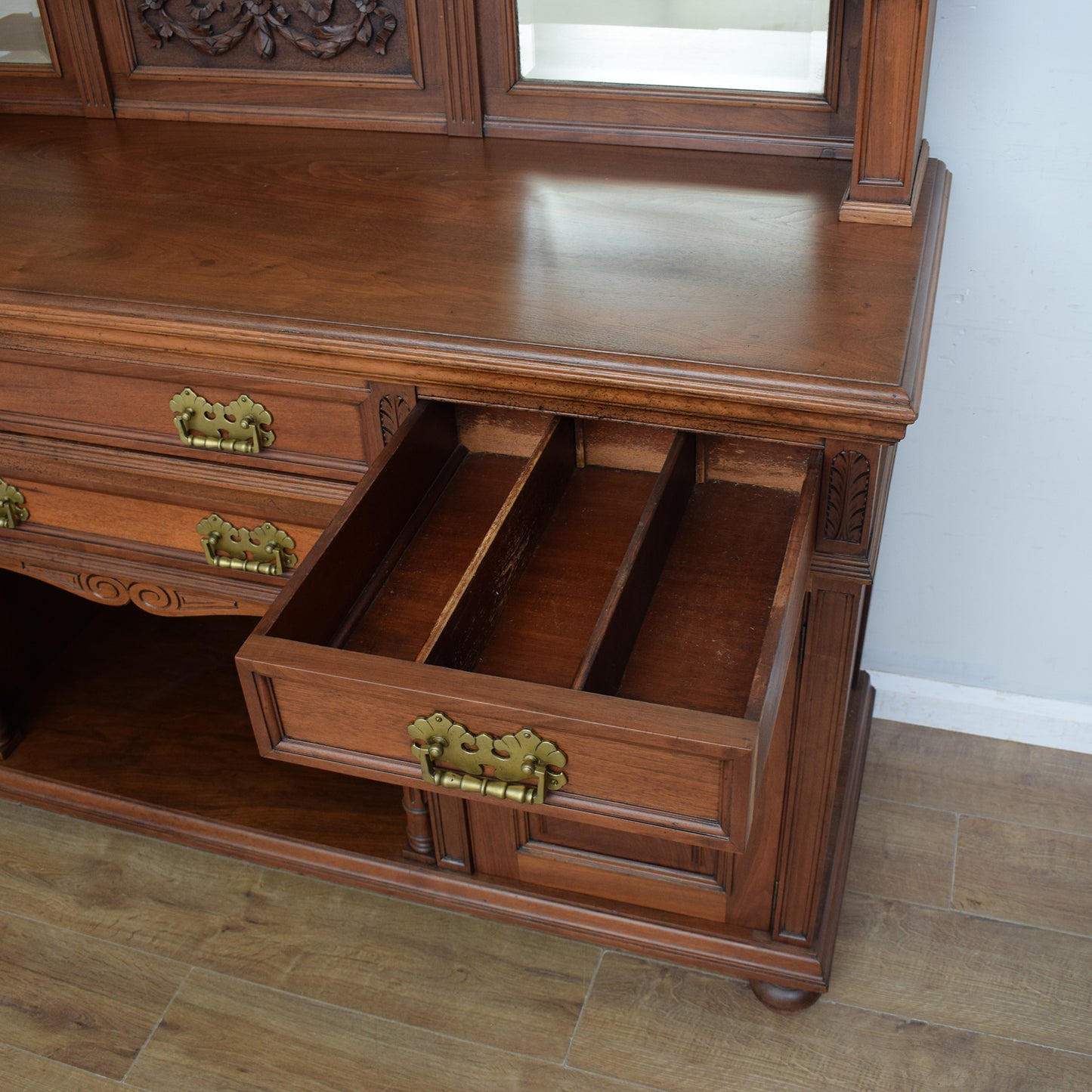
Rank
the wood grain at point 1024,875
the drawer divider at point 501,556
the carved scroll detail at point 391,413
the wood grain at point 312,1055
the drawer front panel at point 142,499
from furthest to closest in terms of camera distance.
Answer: the wood grain at point 1024,875, the wood grain at point 312,1055, the drawer front panel at point 142,499, the carved scroll detail at point 391,413, the drawer divider at point 501,556

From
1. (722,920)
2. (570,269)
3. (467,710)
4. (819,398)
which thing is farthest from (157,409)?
(722,920)

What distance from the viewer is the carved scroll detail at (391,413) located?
3.70 ft

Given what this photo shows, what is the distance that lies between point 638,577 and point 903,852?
84 centimetres

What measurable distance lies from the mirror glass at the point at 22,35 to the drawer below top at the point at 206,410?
581 millimetres

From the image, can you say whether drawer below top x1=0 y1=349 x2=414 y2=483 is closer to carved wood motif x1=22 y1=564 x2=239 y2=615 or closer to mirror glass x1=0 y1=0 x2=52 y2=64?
carved wood motif x1=22 y1=564 x2=239 y2=615

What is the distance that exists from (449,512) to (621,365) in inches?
11.0

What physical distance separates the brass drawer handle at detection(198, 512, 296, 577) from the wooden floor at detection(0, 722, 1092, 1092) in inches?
21.7

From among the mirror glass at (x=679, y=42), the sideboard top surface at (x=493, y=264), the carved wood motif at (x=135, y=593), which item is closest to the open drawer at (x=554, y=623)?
the sideboard top surface at (x=493, y=264)

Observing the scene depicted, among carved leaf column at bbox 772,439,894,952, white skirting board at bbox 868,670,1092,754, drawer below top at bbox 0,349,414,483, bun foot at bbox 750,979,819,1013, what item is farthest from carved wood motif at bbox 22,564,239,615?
white skirting board at bbox 868,670,1092,754

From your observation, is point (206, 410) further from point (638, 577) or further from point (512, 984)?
point (512, 984)

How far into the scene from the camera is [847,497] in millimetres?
1035

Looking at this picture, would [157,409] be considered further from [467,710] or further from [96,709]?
[96,709]

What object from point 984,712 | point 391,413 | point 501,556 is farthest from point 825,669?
point 984,712

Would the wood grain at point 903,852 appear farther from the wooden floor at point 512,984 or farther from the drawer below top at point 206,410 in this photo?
the drawer below top at point 206,410
